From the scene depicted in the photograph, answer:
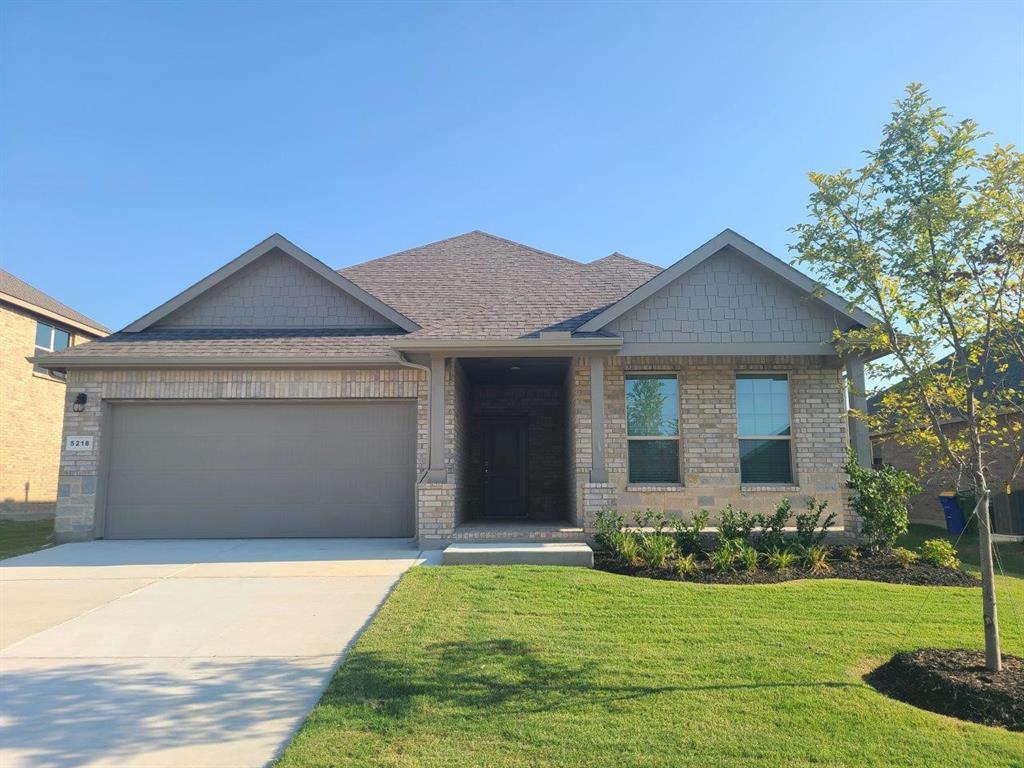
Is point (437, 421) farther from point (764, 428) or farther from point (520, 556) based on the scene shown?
point (764, 428)

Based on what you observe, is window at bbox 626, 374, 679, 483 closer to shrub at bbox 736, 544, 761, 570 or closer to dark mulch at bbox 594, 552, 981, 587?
shrub at bbox 736, 544, 761, 570

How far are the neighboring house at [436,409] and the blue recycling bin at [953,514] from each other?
6.39 m

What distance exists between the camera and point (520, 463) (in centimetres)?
1439

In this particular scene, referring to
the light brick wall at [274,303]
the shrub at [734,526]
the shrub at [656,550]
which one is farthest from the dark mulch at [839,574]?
the light brick wall at [274,303]

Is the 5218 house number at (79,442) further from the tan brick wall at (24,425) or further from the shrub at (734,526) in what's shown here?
the shrub at (734,526)

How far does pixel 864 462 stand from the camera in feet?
33.2

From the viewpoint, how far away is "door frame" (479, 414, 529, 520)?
14188mm

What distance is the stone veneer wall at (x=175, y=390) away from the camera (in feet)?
36.1

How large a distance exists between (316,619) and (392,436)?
530cm

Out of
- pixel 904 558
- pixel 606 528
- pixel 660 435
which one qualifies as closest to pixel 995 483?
pixel 904 558

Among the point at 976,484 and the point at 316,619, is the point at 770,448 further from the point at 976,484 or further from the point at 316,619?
the point at 316,619

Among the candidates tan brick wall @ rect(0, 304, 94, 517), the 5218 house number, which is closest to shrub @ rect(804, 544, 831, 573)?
the 5218 house number

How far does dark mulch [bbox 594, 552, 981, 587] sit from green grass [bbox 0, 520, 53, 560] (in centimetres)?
897

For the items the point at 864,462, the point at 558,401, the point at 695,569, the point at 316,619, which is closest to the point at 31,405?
the point at 558,401
